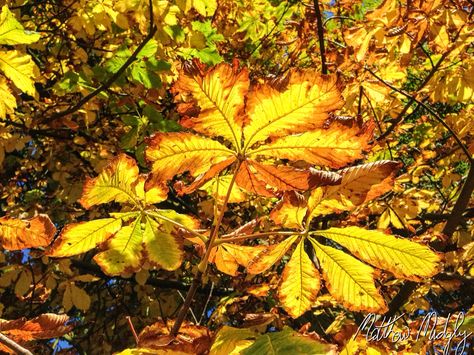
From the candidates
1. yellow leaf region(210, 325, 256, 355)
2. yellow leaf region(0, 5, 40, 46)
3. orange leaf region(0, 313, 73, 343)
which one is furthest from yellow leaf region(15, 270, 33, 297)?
yellow leaf region(210, 325, 256, 355)

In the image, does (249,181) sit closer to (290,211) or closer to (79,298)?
(290,211)

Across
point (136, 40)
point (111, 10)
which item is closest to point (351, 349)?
point (111, 10)

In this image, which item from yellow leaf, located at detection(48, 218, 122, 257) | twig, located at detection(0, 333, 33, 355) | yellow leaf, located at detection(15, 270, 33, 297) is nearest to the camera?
Answer: twig, located at detection(0, 333, 33, 355)

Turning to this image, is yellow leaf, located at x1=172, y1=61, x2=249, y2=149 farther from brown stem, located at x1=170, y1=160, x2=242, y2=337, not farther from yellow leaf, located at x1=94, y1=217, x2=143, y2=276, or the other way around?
yellow leaf, located at x1=94, y1=217, x2=143, y2=276

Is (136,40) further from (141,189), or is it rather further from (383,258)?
(383,258)

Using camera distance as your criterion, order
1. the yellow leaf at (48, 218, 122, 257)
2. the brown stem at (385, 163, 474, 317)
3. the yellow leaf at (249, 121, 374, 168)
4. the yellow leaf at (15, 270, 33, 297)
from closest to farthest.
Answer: the yellow leaf at (249, 121, 374, 168)
the yellow leaf at (48, 218, 122, 257)
the brown stem at (385, 163, 474, 317)
the yellow leaf at (15, 270, 33, 297)

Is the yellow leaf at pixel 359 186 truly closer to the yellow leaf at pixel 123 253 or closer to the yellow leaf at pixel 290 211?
the yellow leaf at pixel 290 211

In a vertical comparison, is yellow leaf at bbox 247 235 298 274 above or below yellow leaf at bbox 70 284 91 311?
above
